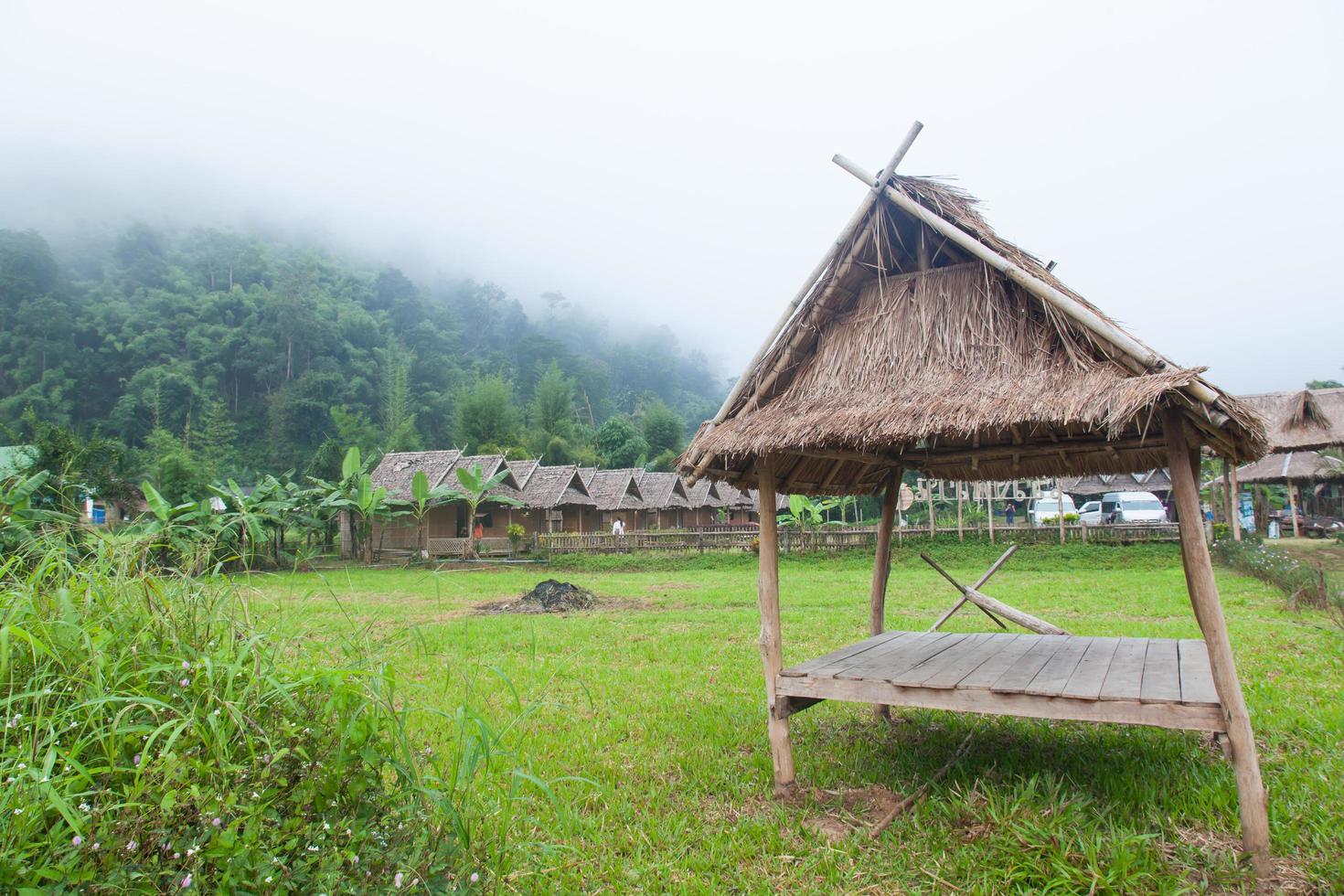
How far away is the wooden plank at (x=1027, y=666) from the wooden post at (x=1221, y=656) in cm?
79

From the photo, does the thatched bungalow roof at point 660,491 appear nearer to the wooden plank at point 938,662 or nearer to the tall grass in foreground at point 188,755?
the wooden plank at point 938,662

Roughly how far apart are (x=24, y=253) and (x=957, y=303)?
73.6 metres

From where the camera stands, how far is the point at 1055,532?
1930 cm

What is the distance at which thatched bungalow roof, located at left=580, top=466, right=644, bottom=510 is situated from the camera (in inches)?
1307

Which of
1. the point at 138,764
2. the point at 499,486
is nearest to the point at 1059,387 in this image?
the point at 138,764

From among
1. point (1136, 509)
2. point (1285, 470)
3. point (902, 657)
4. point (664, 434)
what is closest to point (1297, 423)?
point (1285, 470)

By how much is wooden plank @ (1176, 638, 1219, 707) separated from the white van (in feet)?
91.3

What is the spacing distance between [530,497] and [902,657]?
85.6ft

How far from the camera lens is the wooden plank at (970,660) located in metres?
3.61

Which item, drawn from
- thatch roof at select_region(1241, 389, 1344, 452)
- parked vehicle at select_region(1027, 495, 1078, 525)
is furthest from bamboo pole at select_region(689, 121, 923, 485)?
parked vehicle at select_region(1027, 495, 1078, 525)

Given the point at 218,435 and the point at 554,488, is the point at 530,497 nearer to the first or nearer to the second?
the point at 554,488

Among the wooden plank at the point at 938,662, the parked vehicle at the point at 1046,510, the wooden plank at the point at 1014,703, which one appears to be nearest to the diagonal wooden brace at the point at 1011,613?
the wooden plank at the point at 938,662

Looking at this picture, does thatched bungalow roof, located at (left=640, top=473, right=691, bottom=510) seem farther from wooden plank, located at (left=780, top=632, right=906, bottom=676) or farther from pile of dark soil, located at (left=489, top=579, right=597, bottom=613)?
wooden plank, located at (left=780, top=632, right=906, bottom=676)

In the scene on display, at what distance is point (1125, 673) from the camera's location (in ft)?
12.6
